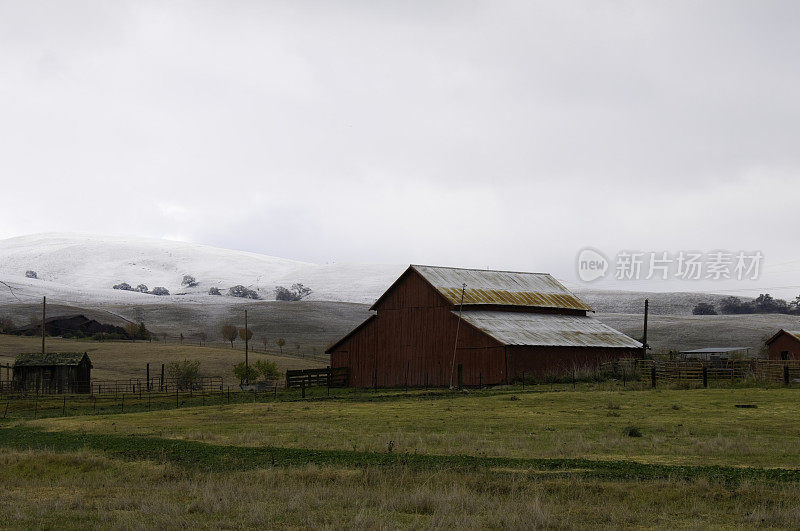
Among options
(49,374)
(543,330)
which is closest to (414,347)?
(543,330)

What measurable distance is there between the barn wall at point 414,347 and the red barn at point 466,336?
7 cm

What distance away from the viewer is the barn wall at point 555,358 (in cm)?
6034

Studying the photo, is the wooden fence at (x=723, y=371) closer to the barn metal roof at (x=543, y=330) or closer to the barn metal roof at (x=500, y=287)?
the barn metal roof at (x=543, y=330)

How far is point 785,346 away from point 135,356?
6524cm

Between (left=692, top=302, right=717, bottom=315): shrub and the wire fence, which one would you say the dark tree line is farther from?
the wire fence

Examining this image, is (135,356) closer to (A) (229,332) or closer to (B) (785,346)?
(A) (229,332)

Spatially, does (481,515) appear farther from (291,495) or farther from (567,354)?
(567,354)

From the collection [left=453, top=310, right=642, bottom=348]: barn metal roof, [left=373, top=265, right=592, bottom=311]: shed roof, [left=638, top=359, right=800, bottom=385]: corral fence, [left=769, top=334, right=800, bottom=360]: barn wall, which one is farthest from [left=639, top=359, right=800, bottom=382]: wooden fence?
[left=373, top=265, right=592, bottom=311]: shed roof

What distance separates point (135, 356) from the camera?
327 ft

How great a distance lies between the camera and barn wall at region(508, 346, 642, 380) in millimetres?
60344

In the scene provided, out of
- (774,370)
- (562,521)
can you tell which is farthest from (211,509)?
(774,370)

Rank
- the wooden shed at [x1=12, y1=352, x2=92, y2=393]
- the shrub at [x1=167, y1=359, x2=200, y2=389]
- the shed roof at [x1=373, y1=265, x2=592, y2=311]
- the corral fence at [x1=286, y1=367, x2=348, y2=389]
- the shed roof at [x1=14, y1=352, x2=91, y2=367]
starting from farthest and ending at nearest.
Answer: the shrub at [x1=167, y1=359, x2=200, y2=389], the shed roof at [x1=14, y1=352, x2=91, y2=367], the wooden shed at [x1=12, y1=352, x2=92, y2=393], the shed roof at [x1=373, y1=265, x2=592, y2=311], the corral fence at [x1=286, y1=367, x2=348, y2=389]

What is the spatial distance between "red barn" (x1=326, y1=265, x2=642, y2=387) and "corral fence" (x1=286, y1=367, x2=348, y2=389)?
80 cm

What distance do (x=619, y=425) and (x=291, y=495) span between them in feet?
55.0
